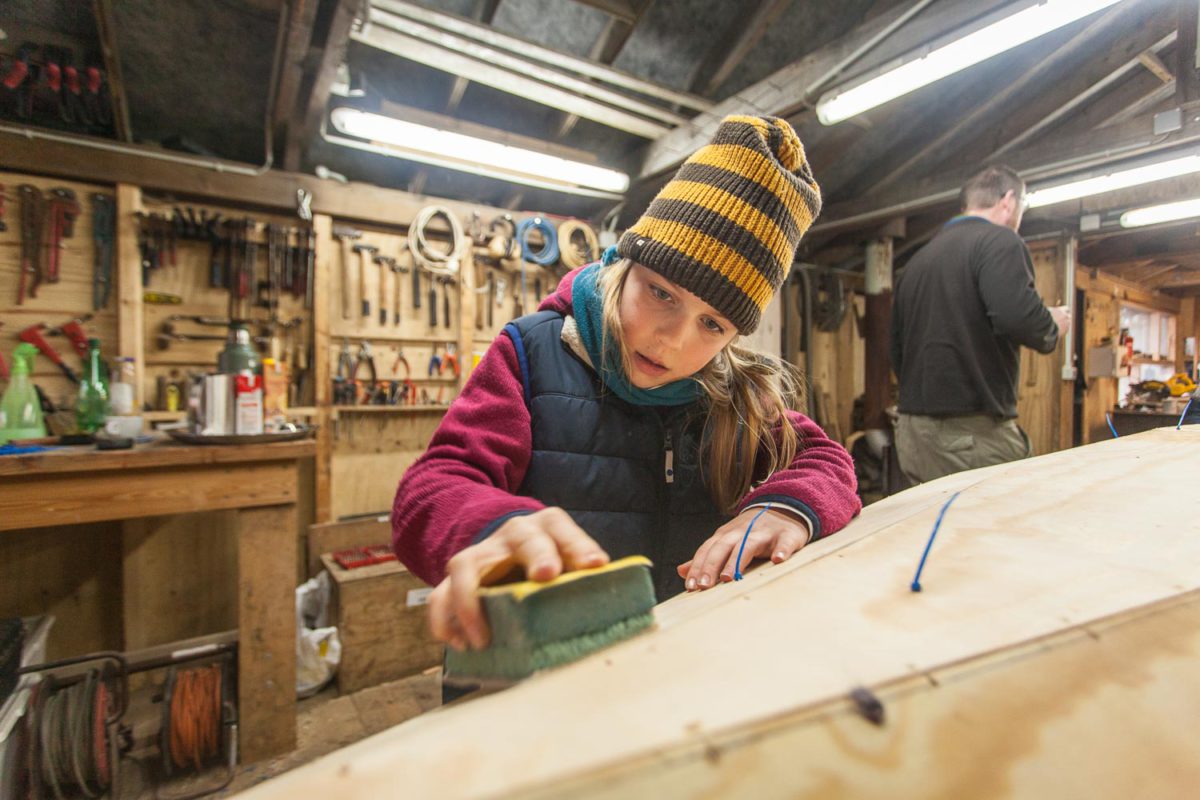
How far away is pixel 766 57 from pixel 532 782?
393 centimetres

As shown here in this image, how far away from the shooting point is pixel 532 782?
324 millimetres

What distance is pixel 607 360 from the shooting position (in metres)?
1.06

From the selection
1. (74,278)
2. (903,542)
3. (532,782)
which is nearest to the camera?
(532,782)

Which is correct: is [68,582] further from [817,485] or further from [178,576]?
[817,485]

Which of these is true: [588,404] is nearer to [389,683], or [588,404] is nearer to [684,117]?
[389,683]

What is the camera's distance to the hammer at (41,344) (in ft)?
8.53

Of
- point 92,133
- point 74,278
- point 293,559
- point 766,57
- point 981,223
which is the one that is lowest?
point 293,559

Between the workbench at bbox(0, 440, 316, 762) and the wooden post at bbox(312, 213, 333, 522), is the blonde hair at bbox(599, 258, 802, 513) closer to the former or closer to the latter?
the workbench at bbox(0, 440, 316, 762)

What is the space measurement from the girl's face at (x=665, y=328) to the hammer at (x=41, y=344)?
10.1 ft

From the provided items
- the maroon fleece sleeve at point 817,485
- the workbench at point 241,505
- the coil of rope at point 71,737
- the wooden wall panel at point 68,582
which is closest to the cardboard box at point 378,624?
the workbench at point 241,505

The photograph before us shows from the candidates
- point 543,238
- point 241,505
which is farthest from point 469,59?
point 241,505

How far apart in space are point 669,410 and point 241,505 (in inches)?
67.4

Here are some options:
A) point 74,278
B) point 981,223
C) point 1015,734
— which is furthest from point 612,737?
point 74,278

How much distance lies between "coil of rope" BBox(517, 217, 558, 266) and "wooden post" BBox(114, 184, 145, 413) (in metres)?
2.09
